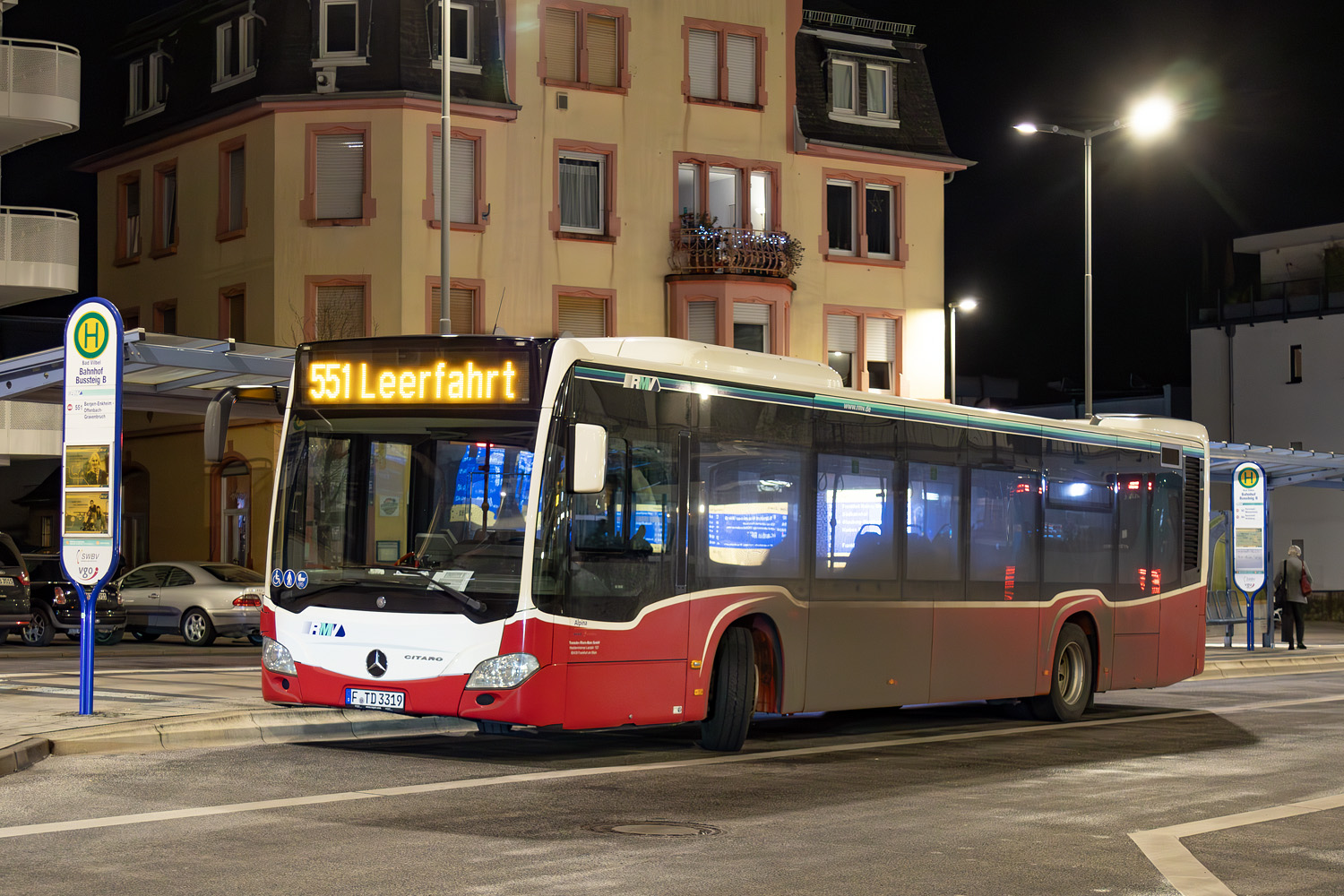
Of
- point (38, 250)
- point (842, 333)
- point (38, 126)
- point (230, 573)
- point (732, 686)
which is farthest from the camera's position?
point (842, 333)

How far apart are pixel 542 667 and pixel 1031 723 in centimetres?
729

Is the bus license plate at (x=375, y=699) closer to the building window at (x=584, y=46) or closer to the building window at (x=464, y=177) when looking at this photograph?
the building window at (x=464, y=177)

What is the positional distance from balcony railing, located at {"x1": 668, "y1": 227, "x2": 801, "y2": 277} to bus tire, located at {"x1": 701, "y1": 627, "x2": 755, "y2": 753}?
28.5m

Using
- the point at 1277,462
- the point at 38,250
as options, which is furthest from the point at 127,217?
the point at 1277,462

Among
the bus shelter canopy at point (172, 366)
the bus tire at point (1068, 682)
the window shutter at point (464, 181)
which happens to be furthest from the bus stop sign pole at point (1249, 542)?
the window shutter at point (464, 181)

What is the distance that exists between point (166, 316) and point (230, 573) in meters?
14.2

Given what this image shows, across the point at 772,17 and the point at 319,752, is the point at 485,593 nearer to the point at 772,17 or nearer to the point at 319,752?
the point at 319,752

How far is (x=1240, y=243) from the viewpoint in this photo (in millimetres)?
65938

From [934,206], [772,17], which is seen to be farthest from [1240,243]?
[772,17]

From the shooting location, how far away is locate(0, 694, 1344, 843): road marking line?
32.7ft

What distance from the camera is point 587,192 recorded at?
41438mm

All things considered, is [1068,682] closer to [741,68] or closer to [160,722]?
[160,722]

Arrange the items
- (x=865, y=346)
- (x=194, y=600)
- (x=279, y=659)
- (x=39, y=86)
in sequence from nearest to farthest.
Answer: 1. (x=279, y=659)
2. (x=194, y=600)
3. (x=39, y=86)
4. (x=865, y=346)

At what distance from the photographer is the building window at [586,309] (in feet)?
135
